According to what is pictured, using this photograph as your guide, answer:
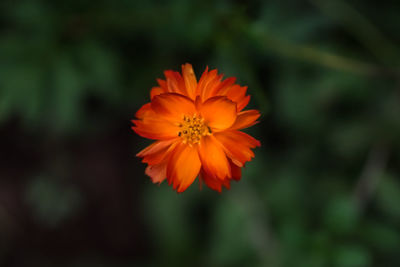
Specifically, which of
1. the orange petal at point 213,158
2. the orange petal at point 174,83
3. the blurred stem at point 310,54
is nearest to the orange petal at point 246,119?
the orange petal at point 213,158

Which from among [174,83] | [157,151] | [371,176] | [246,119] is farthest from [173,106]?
[371,176]

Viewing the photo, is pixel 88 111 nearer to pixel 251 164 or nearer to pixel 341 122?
pixel 251 164

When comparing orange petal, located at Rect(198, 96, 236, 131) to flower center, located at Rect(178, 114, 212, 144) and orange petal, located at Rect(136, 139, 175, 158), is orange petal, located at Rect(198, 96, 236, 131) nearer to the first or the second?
flower center, located at Rect(178, 114, 212, 144)

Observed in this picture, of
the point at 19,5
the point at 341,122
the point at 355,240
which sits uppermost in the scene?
the point at 19,5

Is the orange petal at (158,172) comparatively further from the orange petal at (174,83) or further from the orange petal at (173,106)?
the orange petal at (174,83)

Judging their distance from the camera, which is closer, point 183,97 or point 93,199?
point 183,97

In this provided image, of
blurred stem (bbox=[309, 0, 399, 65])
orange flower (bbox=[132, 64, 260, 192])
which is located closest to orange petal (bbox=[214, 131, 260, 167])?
orange flower (bbox=[132, 64, 260, 192])

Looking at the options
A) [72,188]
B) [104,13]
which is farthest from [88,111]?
[104,13]
